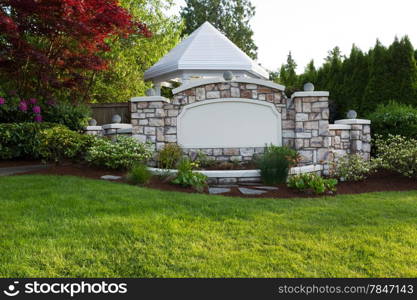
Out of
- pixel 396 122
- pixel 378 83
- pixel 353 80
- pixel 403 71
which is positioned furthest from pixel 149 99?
pixel 403 71

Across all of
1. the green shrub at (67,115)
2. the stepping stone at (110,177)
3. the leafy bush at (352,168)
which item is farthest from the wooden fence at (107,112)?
the leafy bush at (352,168)

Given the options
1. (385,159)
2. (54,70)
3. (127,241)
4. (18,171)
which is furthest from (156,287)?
(54,70)

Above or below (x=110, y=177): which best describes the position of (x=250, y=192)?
below

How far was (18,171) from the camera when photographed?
279 inches

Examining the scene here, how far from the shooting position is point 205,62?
9.91 m

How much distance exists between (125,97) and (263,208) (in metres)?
13.5

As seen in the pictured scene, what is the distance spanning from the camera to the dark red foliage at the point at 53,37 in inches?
311

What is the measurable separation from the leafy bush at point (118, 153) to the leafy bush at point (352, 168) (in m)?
3.71

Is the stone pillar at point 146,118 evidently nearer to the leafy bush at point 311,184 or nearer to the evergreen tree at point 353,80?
the leafy bush at point 311,184

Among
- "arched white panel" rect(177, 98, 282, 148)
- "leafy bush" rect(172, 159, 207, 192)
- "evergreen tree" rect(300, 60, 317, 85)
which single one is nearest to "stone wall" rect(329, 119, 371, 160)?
"arched white panel" rect(177, 98, 282, 148)

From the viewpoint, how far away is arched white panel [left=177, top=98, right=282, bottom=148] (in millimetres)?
7559

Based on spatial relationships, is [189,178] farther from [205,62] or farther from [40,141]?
[205,62]

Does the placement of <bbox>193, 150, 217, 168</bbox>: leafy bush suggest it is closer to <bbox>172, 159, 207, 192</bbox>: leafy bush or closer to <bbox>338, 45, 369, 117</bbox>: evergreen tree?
<bbox>172, 159, 207, 192</bbox>: leafy bush

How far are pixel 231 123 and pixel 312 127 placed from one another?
64.9 inches
